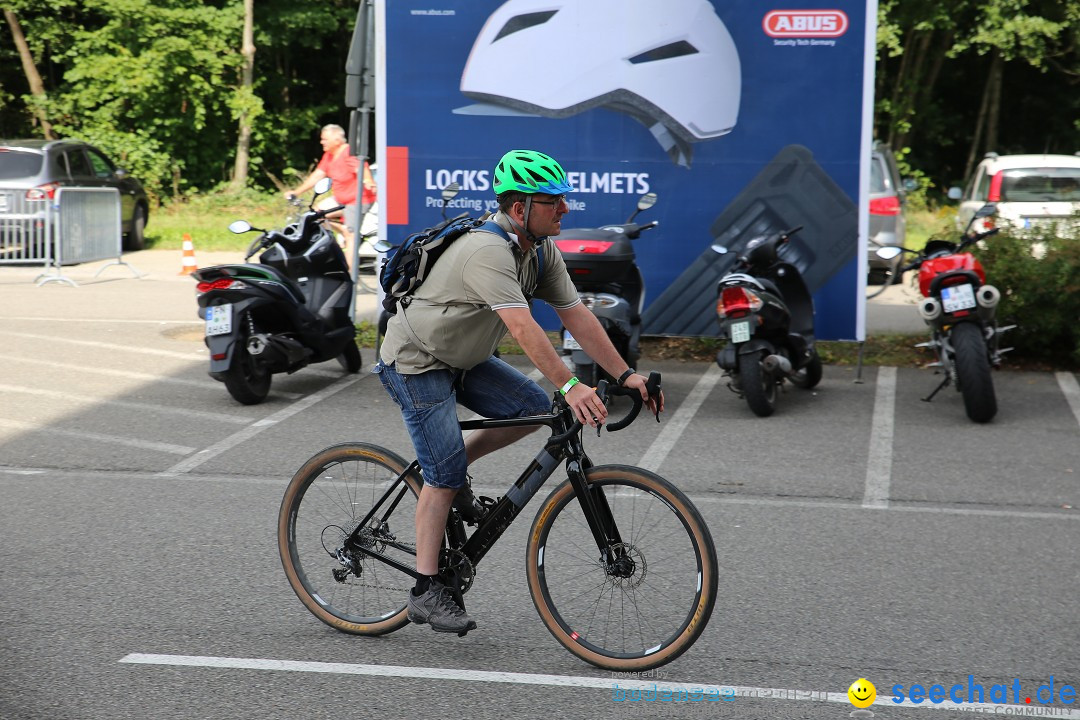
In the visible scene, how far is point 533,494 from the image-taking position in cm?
439

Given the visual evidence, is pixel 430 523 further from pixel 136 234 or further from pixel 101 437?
pixel 136 234

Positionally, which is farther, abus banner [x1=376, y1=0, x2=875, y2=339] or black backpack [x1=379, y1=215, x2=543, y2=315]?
abus banner [x1=376, y1=0, x2=875, y2=339]

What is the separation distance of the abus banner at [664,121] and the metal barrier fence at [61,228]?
20.0ft

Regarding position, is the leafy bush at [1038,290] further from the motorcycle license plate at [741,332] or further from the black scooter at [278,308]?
the black scooter at [278,308]

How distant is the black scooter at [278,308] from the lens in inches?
348

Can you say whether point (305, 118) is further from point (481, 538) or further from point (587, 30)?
point (481, 538)

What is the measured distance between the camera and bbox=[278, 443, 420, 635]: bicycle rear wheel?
15.3 feet

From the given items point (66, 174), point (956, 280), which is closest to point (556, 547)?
point (956, 280)

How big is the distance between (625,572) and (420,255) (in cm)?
131

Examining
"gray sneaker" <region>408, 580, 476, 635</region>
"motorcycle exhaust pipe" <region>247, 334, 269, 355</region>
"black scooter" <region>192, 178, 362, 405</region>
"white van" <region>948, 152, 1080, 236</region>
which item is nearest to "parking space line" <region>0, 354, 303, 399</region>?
"black scooter" <region>192, 178, 362, 405</region>

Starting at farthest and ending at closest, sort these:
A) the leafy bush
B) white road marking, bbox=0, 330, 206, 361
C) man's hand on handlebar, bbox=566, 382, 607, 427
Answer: white road marking, bbox=0, 330, 206, 361 → the leafy bush → man's hand on handlebar, bbox=566, 382, 607, 427

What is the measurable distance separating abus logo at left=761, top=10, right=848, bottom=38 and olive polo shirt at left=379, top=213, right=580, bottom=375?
6348 mm

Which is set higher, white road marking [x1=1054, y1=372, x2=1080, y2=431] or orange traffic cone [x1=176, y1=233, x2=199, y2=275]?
orange traffic cone [x1=176, y1=233, x2=199, y2=275]

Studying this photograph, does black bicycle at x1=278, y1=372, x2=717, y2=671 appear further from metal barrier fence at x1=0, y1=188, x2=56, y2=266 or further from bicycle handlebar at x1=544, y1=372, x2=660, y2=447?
metal barrier fence at x1=0, y1=188, x2=56, y2=266
